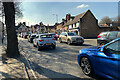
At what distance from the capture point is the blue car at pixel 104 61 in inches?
105

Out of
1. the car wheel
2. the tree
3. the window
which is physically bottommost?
the car wheel

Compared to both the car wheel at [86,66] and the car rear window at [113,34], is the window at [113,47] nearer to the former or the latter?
the car wheel at [86,66]

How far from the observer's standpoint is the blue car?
Result: 2.66m

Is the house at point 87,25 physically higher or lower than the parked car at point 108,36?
higher

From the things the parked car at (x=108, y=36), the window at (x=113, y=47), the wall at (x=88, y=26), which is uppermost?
the wall at (x=88, y=26)

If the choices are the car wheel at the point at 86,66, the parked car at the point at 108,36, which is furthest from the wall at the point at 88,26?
the car wheel at the point at 86,66

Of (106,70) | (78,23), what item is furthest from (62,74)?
(78,23)

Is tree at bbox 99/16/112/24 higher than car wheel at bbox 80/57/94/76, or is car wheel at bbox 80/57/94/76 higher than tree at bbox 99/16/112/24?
tree at bbox 99/16/112/24

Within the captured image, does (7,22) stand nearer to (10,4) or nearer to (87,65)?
(10,4)

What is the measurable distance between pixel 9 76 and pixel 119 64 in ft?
13.2

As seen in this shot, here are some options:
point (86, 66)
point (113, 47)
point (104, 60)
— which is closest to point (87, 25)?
point (86, 66)

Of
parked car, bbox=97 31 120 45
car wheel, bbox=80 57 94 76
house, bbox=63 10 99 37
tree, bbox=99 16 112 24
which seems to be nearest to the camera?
car wheel, bbox=80 57 94 76

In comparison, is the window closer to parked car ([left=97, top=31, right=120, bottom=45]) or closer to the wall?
parked car ([left=97, top=31, right=120, bottom=45])

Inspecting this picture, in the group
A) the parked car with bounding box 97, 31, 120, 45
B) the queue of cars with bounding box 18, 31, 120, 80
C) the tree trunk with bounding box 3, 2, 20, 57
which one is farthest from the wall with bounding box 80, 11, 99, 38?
the queue of cars with bounding box 18, 31, 120, 80
